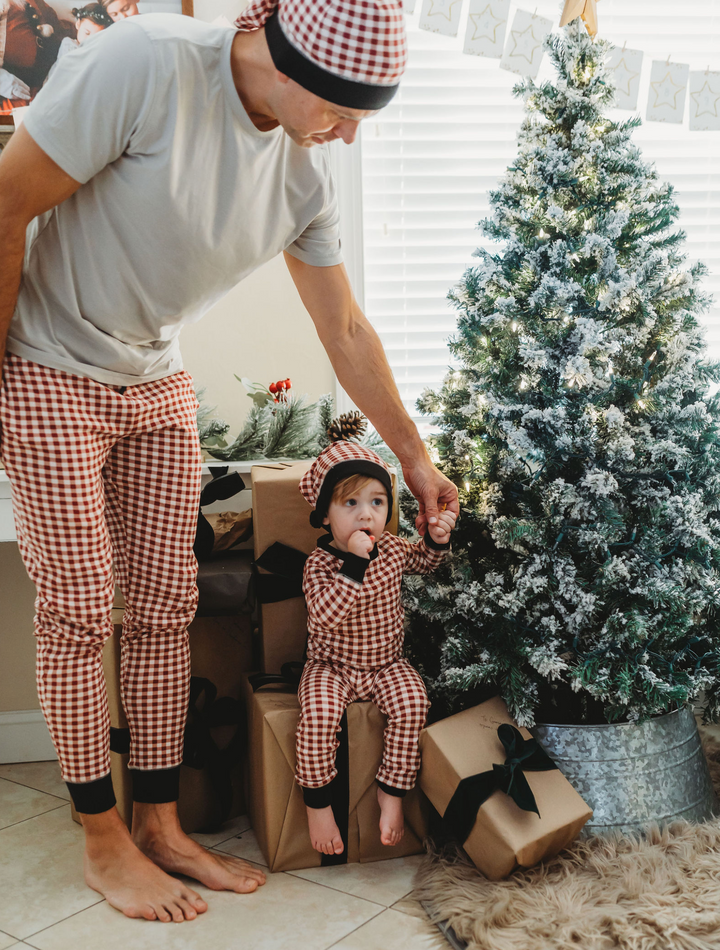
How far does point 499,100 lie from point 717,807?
5.54 ft

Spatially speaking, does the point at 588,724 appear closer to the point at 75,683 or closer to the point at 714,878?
the point at 714,878

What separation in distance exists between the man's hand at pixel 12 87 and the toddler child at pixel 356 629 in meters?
1.13

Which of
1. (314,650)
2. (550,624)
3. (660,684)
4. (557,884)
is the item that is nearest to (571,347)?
(550,624)

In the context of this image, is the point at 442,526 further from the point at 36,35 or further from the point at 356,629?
the point at 36,35

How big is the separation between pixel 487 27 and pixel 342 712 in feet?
4.73

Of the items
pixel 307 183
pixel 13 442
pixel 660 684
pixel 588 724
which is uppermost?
pixel 307 183

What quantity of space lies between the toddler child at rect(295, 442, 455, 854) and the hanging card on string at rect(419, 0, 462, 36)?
933 millimetres

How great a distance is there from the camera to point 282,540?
5.22ft

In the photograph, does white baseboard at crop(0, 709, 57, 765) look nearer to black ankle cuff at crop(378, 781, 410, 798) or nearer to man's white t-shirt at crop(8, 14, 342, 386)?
black ankle cuff at crop(378, 781, 410, 798)

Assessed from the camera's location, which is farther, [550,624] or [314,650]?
[314,650]

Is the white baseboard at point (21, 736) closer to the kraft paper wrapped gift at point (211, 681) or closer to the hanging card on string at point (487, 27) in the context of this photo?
the kraft paper wrapped gift at point (211, 681)

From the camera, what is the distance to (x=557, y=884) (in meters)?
1.27

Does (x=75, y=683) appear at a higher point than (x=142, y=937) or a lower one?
higher

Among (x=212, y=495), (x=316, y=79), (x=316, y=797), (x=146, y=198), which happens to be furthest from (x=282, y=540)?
(x=316, y=79)
